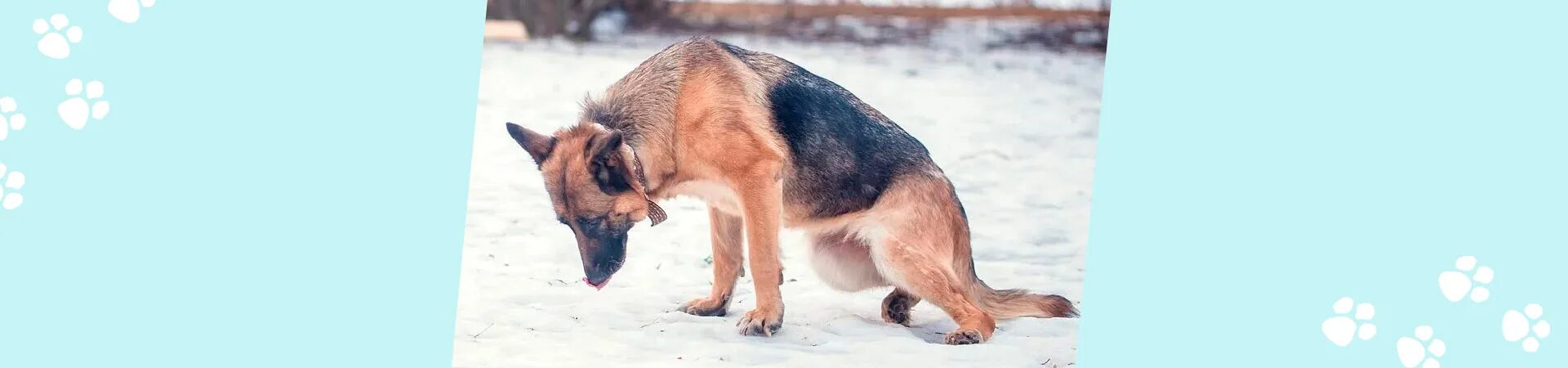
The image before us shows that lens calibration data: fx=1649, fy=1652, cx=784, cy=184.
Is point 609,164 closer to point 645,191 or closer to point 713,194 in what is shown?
point 645,191

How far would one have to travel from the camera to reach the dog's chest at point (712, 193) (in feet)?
17.6

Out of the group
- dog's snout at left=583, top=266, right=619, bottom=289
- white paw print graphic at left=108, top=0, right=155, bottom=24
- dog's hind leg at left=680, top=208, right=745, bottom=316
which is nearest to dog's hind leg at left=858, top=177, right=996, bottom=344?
dog's hind leg at left=680, top=208, right=745, bottom=316

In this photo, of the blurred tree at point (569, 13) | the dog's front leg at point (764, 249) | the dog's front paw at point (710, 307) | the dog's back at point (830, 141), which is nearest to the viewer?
the dog's front leg at point (764, 249)

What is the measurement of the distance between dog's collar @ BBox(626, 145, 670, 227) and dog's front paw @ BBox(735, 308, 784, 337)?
17.4 inches

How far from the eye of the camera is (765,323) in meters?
5.44

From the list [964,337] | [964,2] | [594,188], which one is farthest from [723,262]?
[964,2]

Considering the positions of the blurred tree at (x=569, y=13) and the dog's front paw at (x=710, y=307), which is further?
the blurred tree at (x=569, y=13)

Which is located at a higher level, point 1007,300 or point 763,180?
point 763,180

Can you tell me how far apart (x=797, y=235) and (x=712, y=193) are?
0.32 m

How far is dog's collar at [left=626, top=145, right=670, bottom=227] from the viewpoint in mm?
5387

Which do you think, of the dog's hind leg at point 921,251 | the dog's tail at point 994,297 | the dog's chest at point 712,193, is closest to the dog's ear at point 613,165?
the dog's chest at point 712,193

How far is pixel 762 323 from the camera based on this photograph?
5.44 m

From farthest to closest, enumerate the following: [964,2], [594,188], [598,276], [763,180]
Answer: [964,2], [598,276], [594,188], [763,180]

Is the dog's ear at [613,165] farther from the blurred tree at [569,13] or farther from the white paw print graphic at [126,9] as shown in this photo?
the white paw print graphic at [126,9]
